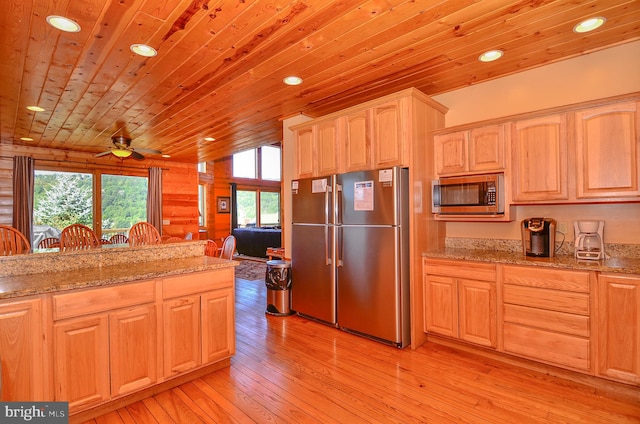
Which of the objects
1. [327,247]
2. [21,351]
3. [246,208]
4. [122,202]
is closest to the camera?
[21,351]

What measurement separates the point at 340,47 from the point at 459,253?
2.03m

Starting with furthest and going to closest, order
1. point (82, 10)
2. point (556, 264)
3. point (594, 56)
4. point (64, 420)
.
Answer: point (594, 56), point (556, 264), point (82, 10), point (64, 420)

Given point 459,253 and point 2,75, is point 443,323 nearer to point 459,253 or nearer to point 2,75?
point 459,253

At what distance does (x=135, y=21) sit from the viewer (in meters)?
2.12

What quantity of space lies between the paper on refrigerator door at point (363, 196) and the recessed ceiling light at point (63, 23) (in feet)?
7.97

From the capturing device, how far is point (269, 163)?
12.4m

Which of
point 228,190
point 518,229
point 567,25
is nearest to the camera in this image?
point 567,25

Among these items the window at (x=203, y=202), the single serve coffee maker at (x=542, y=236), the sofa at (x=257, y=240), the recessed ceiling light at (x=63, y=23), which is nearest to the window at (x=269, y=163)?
the window at (x=203, y=202)

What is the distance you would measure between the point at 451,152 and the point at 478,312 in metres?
1.48

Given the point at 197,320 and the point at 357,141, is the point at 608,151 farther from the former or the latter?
the point at 197,320

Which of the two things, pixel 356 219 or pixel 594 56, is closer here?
pixel 594 56

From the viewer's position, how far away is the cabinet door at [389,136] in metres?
3.07

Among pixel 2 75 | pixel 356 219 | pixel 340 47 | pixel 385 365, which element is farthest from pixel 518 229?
pixel 2 75

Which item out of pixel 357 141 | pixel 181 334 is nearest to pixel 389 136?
pixel 357 141
